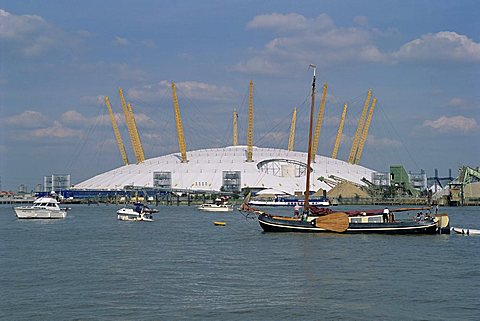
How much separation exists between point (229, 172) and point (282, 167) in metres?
15.0

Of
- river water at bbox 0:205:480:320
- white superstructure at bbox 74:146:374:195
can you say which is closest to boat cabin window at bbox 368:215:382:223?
river water at bbox 0:205:480:320

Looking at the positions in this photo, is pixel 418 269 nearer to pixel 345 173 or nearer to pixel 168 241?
pixel 168 241

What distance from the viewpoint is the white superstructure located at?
534 ft

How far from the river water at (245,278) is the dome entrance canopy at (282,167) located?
365 feet

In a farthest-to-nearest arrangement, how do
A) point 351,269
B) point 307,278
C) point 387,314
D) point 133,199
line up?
point 133,199 < point 351,269 < point 307,278 < point 387,314

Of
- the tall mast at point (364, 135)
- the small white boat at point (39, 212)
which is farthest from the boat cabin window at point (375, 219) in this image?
the tall mast at point (364, 135)

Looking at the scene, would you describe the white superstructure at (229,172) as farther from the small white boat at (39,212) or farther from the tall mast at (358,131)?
the small white boat at (39,212)

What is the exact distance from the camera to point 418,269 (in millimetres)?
37906

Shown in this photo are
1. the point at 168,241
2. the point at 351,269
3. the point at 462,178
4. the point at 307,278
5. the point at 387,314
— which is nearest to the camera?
the point at 387,314

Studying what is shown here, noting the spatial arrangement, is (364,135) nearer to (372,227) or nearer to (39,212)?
(39,212)

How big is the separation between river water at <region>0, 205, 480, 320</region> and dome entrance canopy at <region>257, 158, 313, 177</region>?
365 ft

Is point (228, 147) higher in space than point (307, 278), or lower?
higher

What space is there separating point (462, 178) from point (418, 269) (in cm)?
12249

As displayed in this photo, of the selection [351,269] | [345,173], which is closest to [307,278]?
[351,269]
